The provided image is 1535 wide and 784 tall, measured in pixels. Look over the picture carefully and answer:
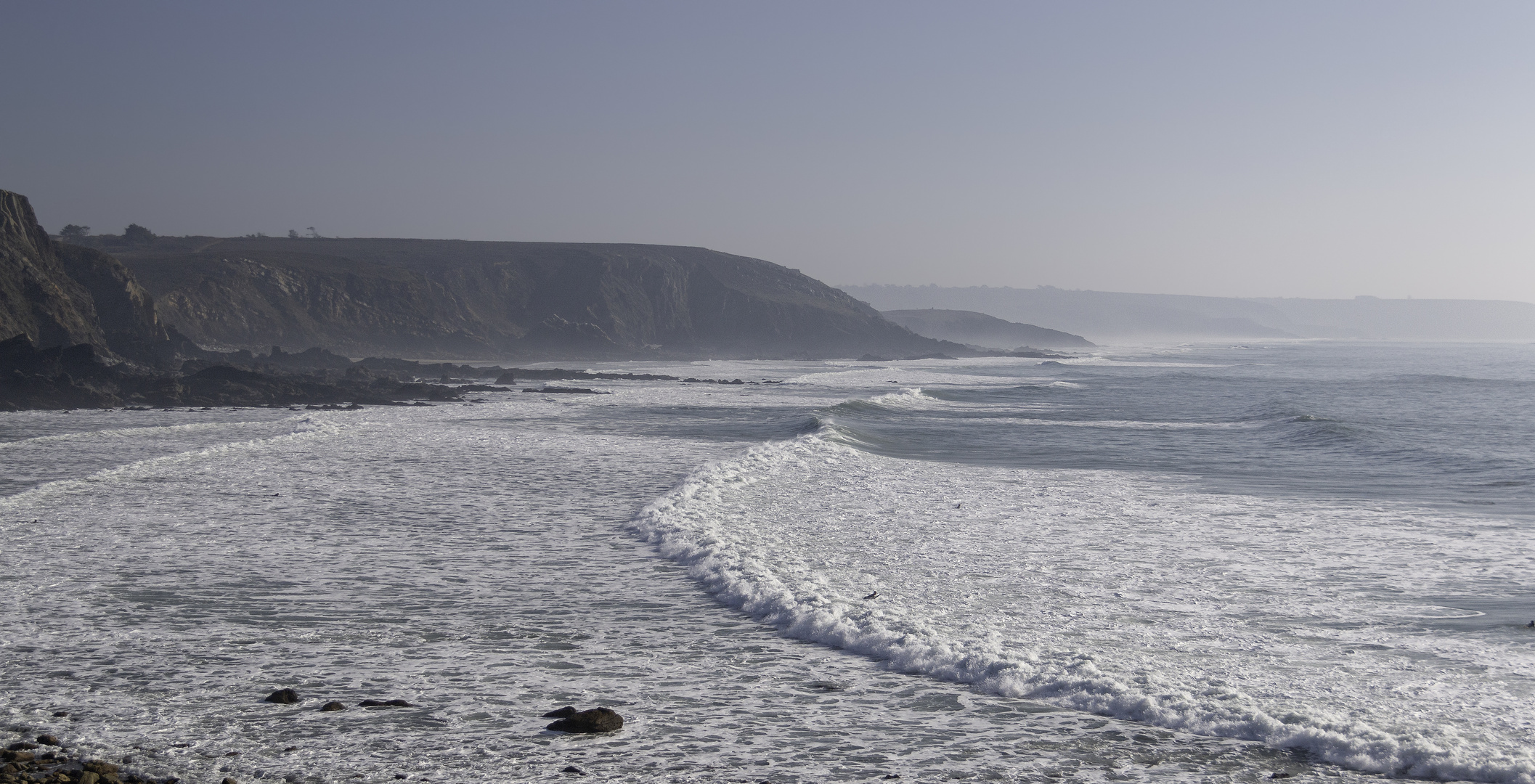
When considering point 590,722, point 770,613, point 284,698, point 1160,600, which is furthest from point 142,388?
point 1160,600

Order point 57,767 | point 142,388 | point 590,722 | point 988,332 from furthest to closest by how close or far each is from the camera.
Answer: point 988,332, point 142,388, point 590,722, point 57,767

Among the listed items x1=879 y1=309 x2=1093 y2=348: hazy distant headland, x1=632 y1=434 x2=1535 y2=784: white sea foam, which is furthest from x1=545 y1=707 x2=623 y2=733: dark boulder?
x1=879 y1=309 x2=1093 y2=348: hazy distant headland

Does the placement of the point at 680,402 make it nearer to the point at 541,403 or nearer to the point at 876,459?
the point at 541,403

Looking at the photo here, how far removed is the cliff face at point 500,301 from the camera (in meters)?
65.9

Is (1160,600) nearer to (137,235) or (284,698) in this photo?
(284,698)

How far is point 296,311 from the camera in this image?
228ft

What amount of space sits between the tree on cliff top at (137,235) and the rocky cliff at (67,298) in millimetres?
43477

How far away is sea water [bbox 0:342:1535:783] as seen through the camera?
5082 mm

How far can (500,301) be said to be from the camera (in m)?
94.2

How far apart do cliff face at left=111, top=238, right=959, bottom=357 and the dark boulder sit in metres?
62.9

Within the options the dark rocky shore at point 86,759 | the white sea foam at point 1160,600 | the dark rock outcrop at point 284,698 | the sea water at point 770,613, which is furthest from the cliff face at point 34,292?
the dark rocky shore at point 86,759

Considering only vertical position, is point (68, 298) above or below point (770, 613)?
above

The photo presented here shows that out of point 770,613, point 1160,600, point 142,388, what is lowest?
point 770,613

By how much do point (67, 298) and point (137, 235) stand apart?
174 ft
